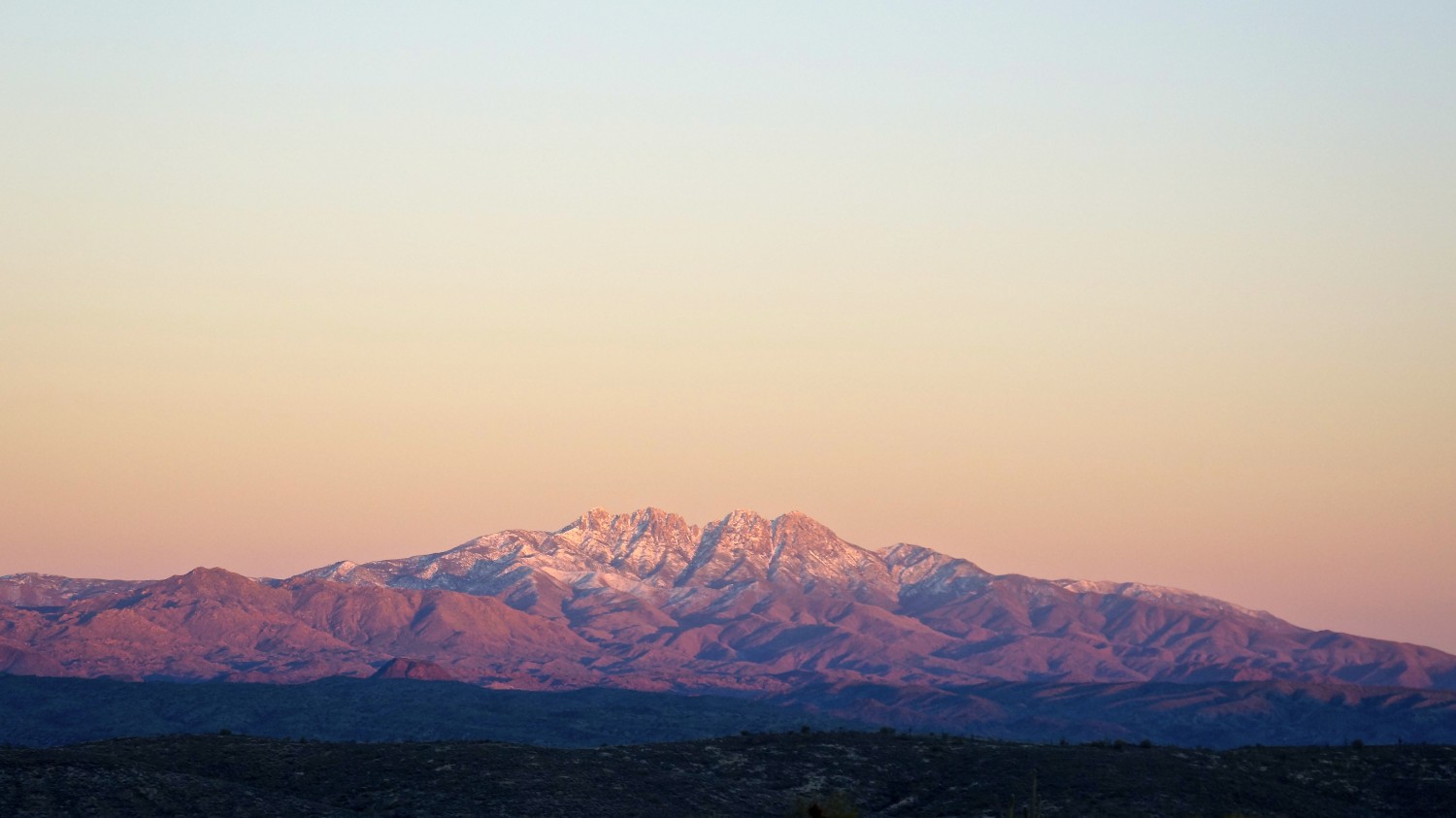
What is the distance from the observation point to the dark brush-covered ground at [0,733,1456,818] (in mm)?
69688

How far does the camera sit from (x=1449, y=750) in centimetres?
8650

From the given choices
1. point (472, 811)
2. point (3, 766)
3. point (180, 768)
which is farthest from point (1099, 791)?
point (3, 766)

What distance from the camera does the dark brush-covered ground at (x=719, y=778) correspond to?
69.7 metres

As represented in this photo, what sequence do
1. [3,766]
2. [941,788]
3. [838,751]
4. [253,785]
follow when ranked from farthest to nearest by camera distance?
[838,751], [941,788], [253,785], [3,766]

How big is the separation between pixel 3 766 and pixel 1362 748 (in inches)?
2596

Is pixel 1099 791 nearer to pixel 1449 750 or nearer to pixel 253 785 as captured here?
pixel 1449 750

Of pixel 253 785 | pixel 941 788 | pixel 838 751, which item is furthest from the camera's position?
pixel 838 751

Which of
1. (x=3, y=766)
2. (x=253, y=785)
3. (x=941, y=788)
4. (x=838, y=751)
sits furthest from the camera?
(x=838, y=751)

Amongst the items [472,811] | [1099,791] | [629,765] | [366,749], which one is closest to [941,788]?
[1099,791]

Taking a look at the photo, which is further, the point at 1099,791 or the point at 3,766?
the point at 1099,791

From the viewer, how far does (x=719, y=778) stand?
80.7 metres

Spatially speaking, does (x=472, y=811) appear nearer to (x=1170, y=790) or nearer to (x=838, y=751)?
(x=838, y=751)

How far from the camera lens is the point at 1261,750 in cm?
8800

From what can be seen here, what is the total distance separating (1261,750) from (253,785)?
50.6m
